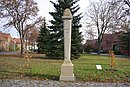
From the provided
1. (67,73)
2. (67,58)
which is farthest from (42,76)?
(67,58)

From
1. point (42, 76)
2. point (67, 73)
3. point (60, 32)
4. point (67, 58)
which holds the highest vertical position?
point (60, 32)

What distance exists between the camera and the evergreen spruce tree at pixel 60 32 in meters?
27.4

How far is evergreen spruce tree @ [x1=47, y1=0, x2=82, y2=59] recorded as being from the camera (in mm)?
Answer: 27375

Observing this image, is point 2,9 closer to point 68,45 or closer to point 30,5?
point 30,5

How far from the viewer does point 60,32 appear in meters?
27.4

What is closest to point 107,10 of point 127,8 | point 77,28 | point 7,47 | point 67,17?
point 127,8

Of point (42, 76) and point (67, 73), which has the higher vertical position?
point (67, 73)

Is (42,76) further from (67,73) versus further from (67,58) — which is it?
(67,58)

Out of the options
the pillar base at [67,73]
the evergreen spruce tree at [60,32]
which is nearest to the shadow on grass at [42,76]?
the pillar base at [67,73]

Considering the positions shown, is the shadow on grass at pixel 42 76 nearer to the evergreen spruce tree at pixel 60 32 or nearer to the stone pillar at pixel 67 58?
the stone pillar at pixel 67 58

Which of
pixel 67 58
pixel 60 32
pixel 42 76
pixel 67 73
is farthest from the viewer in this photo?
pixel 60 32

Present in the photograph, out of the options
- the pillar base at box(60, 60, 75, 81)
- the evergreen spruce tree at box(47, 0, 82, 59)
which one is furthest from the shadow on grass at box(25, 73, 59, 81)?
the evergreen spruce tree at box(47, 0, 82, 59)

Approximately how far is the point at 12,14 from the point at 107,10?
80.6 feet

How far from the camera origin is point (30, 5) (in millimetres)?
42188
